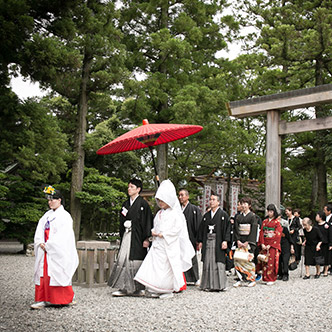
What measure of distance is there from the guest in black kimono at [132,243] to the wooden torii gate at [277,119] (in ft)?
15.5

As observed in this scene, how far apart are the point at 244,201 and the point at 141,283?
288 centimetres

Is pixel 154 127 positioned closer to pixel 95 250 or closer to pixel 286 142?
pixel 95 250

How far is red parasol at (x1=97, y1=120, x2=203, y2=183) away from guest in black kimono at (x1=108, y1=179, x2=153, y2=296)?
2.30ft

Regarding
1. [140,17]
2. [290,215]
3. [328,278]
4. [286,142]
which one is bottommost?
[328,278]

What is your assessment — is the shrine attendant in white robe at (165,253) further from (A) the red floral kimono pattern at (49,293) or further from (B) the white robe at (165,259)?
(A) the red floral kimono pattern at (49,293)

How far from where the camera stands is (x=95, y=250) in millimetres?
7590

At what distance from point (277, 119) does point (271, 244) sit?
3699 mm

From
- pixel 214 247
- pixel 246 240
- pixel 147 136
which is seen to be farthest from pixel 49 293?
pixel 246 240

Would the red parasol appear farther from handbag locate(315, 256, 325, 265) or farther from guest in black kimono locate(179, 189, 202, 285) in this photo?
handbag locate(315, 256, 325, 265)

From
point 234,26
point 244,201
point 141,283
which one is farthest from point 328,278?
point 234,26

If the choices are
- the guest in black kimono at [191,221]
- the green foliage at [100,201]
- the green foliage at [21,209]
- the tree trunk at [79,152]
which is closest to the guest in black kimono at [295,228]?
the guest in black kimono at [191,221]

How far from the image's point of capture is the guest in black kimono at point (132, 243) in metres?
6.67

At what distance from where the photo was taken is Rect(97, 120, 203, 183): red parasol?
264 inches

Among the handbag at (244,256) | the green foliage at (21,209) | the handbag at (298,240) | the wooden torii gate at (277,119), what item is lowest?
the handbag at (244,256)
